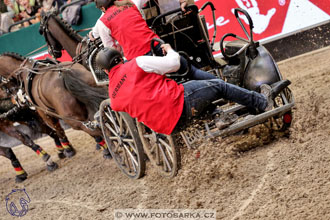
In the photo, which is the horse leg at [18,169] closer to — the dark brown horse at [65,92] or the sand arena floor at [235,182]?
the sand arena floor at [235,182]

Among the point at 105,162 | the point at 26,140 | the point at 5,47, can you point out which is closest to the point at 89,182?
the point at 105,162

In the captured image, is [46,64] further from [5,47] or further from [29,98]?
[5,47]

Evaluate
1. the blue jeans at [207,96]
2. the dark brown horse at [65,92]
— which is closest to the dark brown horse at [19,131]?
the dark brown horse at [65,92]

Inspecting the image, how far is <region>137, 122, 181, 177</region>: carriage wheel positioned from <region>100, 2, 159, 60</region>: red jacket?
32.9 inches

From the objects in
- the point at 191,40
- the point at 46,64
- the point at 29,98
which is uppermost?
the point at 191,40

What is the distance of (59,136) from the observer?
6.80 meters

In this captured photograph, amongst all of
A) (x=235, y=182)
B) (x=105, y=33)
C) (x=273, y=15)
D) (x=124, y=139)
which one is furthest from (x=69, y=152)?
(x=273, y=15)

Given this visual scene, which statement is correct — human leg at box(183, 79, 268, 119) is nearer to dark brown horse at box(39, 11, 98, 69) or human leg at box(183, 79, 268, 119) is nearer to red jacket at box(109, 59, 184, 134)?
red jacket at box(109, 59, 184, 134)

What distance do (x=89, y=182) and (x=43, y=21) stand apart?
108 inches

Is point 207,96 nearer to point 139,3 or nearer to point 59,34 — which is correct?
point 139,3

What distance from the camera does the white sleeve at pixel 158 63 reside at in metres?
3.29

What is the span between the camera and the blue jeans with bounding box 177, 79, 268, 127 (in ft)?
11.4

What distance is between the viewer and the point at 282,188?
10.4 ft

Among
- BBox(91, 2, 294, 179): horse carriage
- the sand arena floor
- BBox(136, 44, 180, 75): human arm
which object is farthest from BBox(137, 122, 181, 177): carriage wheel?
BBox(136, 44, 180, 75): human arm
